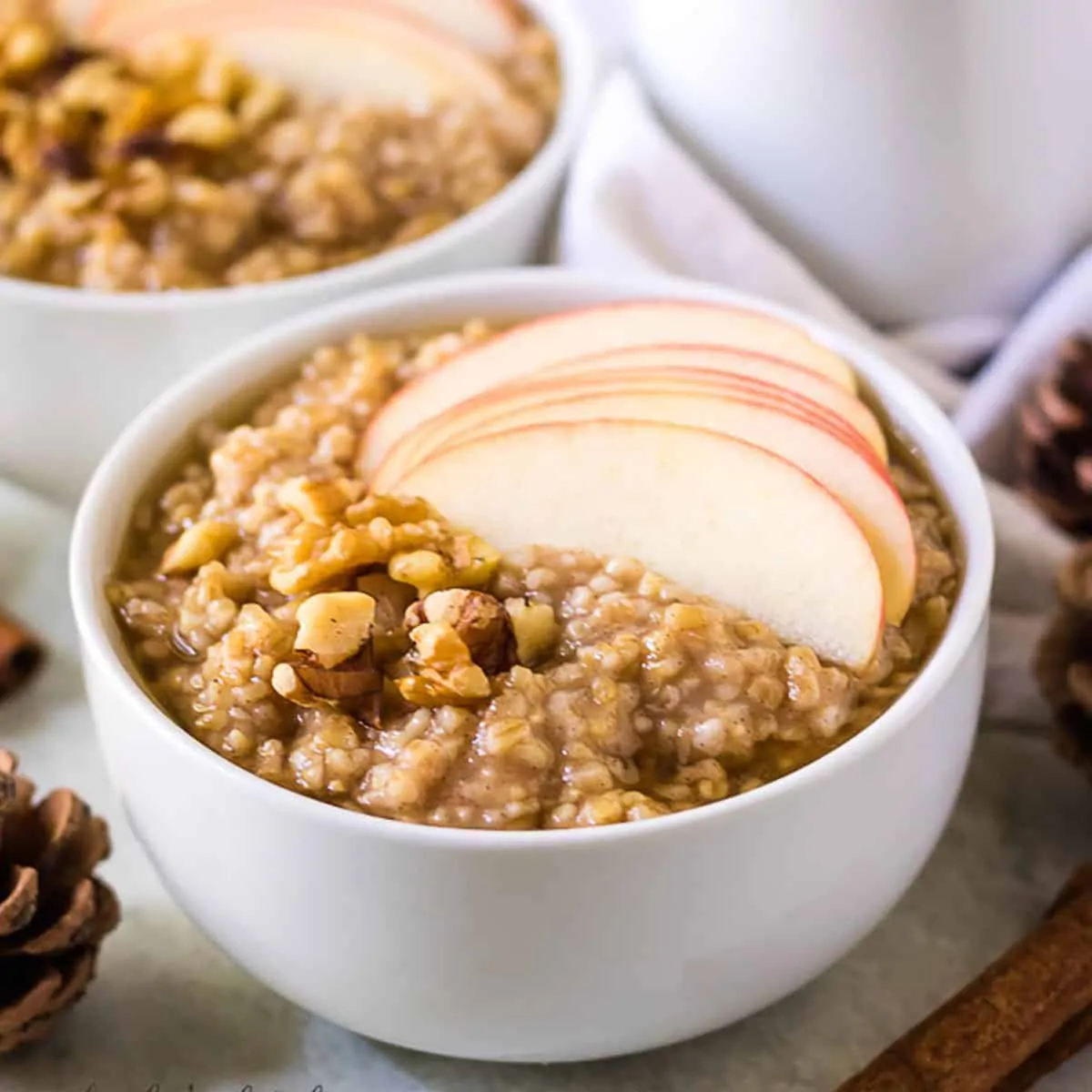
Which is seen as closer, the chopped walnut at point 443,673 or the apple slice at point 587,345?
the chopped walnut at point 443,673

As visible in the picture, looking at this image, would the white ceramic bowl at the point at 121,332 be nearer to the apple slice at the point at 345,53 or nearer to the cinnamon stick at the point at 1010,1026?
the apple slice at the point at 345,53

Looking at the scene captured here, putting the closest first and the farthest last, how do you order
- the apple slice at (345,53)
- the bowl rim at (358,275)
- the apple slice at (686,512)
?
the apple slice at (686,512)
the bowl rim at (358,275)
the apple slice at (345,53)

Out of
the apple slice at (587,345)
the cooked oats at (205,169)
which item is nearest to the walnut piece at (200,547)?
the apple slice at (587,345)

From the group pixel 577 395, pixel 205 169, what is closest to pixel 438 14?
pixel 205 169

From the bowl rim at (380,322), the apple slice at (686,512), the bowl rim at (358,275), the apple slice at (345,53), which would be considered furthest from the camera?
the apple slice at (345,53)

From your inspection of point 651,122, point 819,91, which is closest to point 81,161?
point 651,122

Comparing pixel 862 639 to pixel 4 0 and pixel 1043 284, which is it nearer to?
pixel 1043 284

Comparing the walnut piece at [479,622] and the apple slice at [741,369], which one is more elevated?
the apple slice at [741,369]

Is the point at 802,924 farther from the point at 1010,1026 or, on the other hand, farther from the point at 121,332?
the point at 121,332
